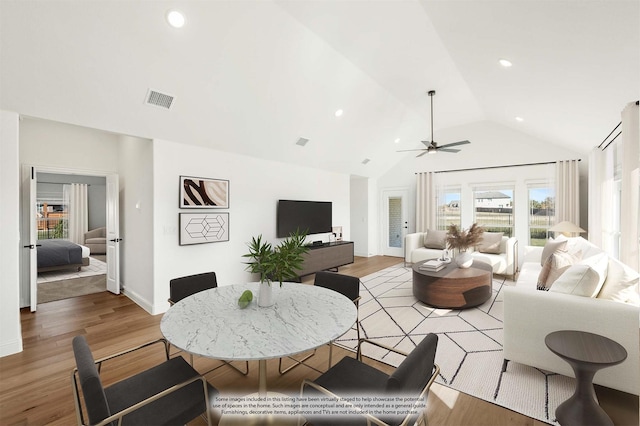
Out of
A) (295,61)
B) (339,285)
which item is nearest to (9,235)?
(339,285)

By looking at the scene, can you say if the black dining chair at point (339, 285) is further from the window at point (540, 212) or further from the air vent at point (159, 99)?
the window at point (540, 212)

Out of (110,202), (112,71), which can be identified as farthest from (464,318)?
(110,202)

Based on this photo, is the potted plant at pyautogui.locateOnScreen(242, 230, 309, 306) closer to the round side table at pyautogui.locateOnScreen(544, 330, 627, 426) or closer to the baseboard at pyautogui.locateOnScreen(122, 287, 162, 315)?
the round side table at pyautogui.locateOnScreen(544, 330, 627, 426)

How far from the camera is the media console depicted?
533 cm

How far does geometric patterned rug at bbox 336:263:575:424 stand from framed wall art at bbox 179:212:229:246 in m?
2.35

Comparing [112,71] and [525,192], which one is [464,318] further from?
[112,71]

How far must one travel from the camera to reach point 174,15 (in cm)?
250

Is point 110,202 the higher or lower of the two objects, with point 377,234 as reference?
higher

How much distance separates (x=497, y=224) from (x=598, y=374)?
5.01 meters

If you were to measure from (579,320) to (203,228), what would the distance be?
13.7 ft

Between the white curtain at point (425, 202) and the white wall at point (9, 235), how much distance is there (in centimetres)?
701

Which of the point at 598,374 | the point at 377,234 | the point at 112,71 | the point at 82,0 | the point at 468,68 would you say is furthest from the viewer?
the point at 377,234

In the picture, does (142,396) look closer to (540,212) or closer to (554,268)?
(554,268)

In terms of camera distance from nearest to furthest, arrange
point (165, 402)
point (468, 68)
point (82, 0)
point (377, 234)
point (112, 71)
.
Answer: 1. point (165, 402)
2. point (82, 0)
3. point (112, 71)
4. point (468, 68)
5. point (377, 234)
